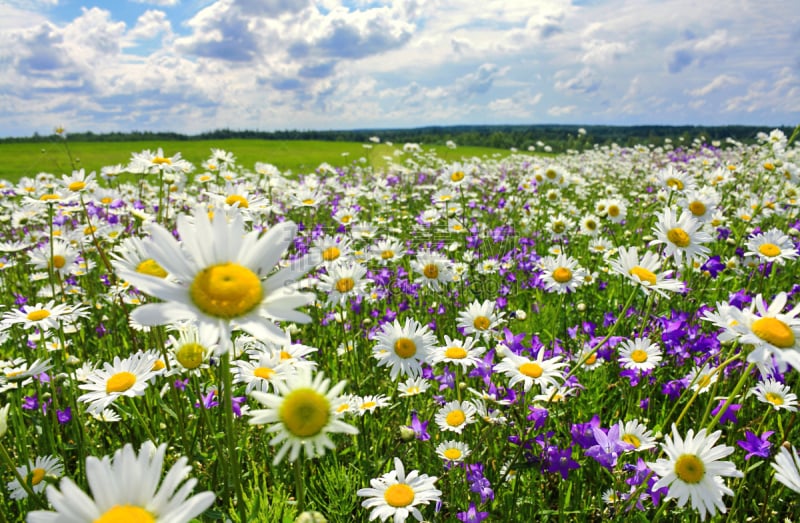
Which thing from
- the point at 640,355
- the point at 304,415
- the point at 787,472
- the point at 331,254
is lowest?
the point at 640,355

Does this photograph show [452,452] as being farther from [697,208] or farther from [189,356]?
[697,208]

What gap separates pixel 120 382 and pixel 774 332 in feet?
8.87

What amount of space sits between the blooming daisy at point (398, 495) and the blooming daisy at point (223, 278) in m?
1.01

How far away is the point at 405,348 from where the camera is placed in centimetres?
268

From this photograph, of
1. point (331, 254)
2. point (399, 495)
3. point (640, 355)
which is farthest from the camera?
point (331, 254)

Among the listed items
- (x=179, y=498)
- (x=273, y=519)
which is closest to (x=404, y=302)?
(x=273, y=519)

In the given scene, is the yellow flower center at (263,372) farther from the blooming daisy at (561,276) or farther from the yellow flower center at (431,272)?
the blooming daisy at (561,276)

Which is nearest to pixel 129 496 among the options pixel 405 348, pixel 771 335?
pixel 405 348

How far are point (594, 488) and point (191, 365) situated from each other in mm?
2366

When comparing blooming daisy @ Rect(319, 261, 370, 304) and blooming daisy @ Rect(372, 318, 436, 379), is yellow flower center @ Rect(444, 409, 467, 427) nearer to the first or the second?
blooming daisy @ Rect(372, 318, 436, 379)

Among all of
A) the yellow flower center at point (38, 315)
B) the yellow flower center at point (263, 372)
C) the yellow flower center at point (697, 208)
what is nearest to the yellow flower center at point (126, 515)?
the yellow flower center at point (263, 372)

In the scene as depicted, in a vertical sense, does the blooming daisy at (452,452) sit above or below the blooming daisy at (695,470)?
below

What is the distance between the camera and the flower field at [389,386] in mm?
1279

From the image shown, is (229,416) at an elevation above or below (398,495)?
above
